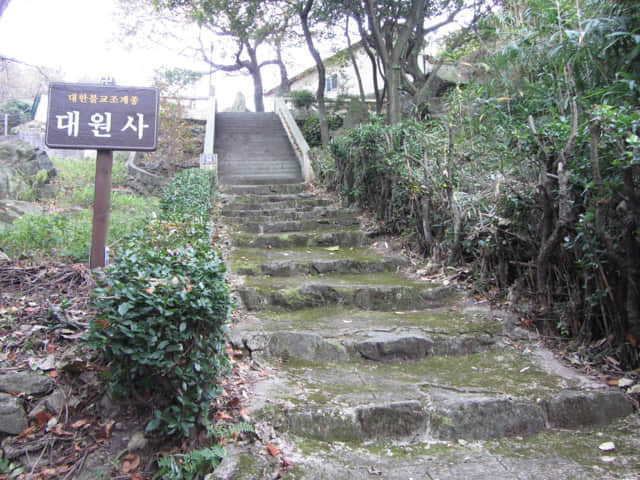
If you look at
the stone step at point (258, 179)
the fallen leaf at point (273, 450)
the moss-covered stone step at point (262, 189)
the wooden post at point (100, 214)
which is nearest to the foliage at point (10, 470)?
the fallen leaf at point (273, 450)

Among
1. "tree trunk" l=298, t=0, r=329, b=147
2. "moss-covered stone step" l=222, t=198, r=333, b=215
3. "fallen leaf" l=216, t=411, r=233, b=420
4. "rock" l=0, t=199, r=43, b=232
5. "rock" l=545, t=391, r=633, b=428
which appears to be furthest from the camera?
"tree trunk" l=298, t=0, r=329, b=147

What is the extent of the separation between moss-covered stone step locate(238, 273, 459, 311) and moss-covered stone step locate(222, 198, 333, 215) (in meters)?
3.28

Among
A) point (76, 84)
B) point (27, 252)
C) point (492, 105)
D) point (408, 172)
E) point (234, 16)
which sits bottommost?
point (27, 252)

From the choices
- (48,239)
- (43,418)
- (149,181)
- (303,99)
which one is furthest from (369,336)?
(303,99)

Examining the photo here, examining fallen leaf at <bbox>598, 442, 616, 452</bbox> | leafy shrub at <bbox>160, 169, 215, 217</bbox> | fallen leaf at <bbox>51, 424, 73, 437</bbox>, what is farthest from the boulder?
fallen leaf at <bbox>598, 442, 616, 452</bbox>

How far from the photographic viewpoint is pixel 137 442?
Result: 96.0 inches

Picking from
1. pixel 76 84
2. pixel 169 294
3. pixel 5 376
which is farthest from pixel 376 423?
pixel 76 84

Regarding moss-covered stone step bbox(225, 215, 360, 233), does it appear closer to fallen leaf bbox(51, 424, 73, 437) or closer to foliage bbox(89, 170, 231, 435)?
foliage bbox(89, 170, 231, 435)

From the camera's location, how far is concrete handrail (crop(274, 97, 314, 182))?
11309 millimetres

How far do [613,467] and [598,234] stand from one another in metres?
1.45

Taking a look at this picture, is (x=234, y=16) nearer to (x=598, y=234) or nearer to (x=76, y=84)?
(x=76, y=84)

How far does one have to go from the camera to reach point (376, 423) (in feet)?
8.86

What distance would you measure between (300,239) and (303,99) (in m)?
12.2

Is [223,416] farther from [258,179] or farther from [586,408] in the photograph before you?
[258,179]
